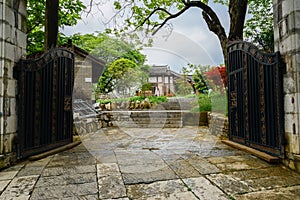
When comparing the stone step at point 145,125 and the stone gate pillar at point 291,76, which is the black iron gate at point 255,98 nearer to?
the stone gate pillar at point 291,76

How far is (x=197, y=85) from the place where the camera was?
459 inches

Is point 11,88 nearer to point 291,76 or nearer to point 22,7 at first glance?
point 22,7

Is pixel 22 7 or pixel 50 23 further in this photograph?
pixel 50 23

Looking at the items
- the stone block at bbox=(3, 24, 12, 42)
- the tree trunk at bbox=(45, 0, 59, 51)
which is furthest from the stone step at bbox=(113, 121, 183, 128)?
the stone block at bbox=(3, 24, 12, 42)

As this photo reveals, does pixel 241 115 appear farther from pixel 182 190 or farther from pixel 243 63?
pixel 182 190

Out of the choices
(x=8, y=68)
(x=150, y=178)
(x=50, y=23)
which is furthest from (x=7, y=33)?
(x=150, y=178)

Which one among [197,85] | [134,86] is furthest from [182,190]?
[134,86]

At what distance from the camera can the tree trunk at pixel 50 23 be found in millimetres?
3752

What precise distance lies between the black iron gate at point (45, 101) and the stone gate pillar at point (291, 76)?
322 centimetres

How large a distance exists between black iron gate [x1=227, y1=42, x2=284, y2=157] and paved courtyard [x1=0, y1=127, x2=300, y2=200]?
0.32 m

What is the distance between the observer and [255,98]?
2.83 meters

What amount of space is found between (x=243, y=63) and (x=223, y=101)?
3.30m

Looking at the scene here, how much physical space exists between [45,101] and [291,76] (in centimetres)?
328

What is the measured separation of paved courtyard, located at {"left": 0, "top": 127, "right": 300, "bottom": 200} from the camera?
163 centimetres
